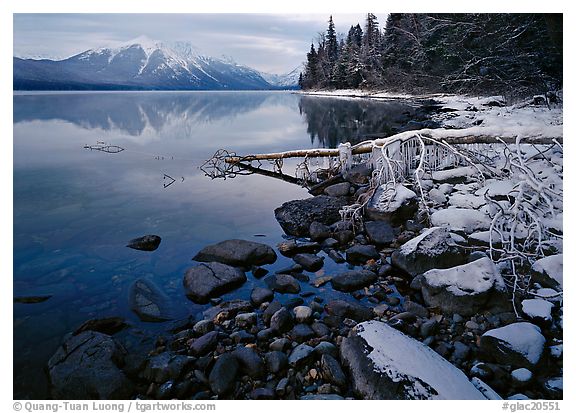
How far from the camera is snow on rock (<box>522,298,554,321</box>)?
3.28 metres

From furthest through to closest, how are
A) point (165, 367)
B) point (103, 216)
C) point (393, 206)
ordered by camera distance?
point (103, 216)
point (393, 206)
point (165, 367)

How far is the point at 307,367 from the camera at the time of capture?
2.90 metres

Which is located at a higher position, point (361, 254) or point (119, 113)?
point (119, 113)

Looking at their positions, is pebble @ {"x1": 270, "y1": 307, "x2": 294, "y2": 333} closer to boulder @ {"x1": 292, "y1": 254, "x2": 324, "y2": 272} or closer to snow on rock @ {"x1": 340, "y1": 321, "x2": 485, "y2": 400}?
snow on rock @ {"x1": 340, "y1": 321, "x2": 485, "y2": 400}

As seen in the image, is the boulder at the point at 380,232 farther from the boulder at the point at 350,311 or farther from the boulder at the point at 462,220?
the boulder at the point at 350,311

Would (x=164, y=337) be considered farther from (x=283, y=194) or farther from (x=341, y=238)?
(x=283, y=194)

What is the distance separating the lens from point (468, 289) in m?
3.53

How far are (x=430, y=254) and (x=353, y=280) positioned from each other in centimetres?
97

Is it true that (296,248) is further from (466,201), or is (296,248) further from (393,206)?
(466,201)

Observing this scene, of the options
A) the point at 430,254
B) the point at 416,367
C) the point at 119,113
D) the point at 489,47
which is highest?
the point at 489,47

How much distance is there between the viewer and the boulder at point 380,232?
17.5 feet

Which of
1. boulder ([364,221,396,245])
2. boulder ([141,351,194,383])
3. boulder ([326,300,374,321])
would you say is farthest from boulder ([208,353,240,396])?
boulder ([364,221,396,245])

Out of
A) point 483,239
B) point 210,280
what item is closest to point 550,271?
point 483,239

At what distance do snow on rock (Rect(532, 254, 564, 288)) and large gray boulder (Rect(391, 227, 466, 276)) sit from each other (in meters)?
0.72
